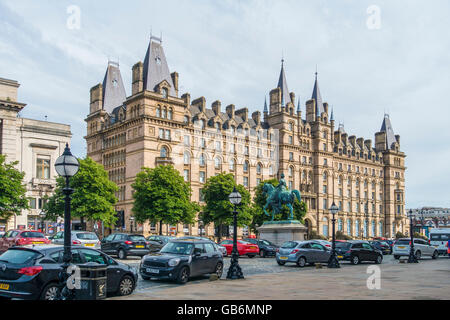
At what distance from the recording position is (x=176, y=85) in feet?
243

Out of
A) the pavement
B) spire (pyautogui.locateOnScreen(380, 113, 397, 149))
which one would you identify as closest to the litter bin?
the pavement

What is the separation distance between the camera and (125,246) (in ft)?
101

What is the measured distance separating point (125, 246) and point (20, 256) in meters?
18.0

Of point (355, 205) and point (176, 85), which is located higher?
point (176, 85)

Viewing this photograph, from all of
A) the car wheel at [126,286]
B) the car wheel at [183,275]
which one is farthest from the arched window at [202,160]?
the car wheel at [126,286]

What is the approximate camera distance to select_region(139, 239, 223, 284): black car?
61.4 feet

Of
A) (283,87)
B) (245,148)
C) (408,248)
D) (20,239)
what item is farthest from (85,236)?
(283,87)

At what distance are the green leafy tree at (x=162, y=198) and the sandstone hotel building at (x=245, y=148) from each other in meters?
8.37

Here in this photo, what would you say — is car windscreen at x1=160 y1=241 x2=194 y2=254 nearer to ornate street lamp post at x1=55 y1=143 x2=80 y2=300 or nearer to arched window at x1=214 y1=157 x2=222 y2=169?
ornate street lamp post at x1=55 y1=143 x2=80 y2=300

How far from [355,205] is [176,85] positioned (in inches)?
2130

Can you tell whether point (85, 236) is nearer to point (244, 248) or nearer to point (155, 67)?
point (244, 248)

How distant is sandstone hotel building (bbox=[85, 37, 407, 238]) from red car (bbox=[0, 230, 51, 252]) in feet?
120
